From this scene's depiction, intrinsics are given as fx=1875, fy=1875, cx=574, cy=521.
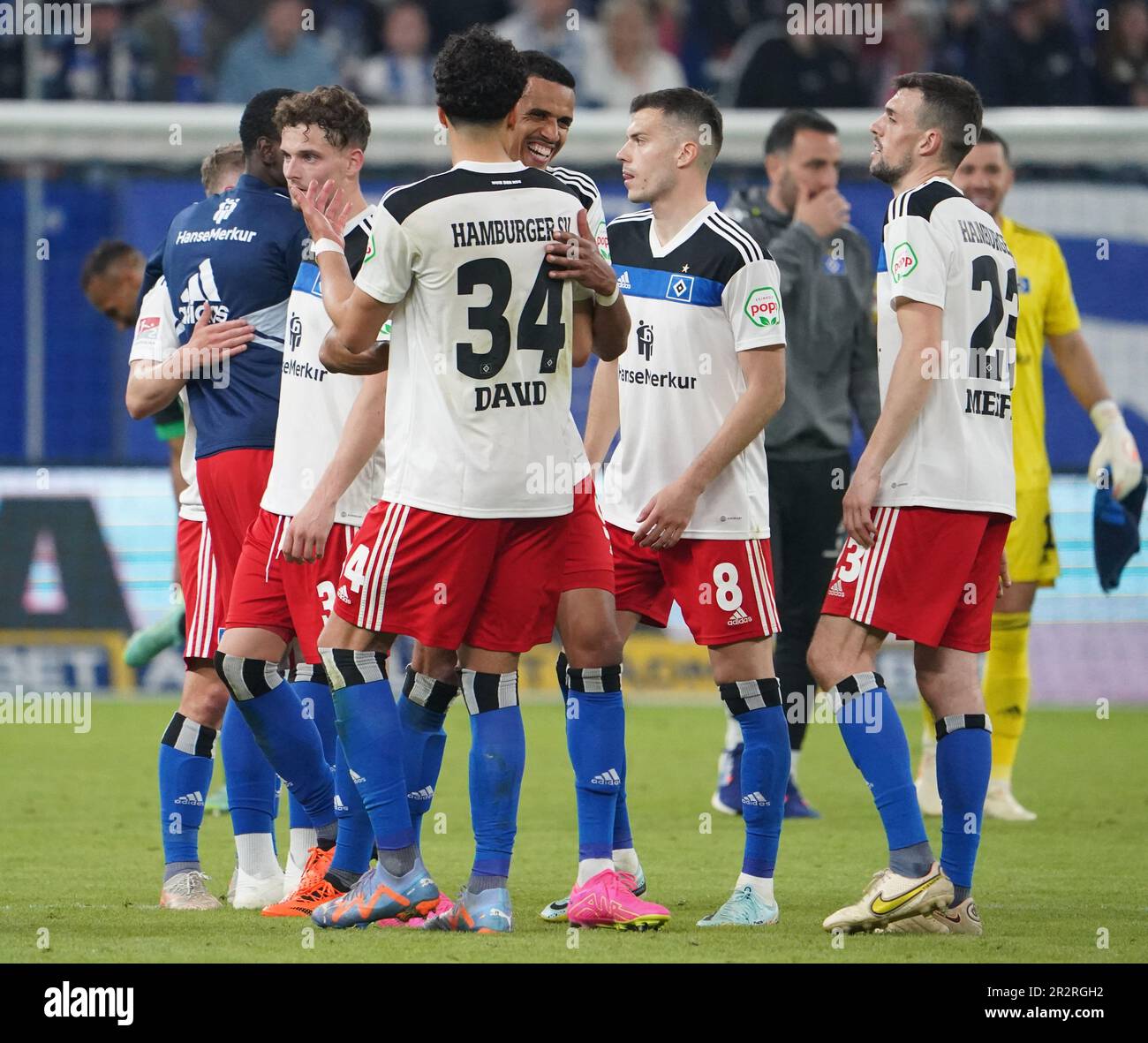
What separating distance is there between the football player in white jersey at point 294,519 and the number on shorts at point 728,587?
102cm

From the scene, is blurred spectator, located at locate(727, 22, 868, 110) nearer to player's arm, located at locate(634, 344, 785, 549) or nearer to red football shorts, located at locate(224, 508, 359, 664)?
player's arm, located at locate(634, 344, 785, 549)

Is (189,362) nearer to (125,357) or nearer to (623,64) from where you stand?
(125,357)

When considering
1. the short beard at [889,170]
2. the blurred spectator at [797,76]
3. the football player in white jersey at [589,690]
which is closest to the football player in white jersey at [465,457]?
the football player in white jersey at [589,690]

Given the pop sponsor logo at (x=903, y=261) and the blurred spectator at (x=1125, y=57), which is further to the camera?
the blurred spectator at (x=1125, y=57)

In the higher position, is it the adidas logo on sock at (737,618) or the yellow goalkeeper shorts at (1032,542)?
the yellow goalkeeper shorts at (1032,542)

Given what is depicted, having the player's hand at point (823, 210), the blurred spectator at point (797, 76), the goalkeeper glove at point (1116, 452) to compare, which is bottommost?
the goalkeeper glove at point (1116, 452)

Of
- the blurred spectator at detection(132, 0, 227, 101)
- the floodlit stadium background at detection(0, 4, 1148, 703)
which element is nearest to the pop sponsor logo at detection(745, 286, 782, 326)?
the floodlit stadium background at detection(0, 4, 1148, 703)

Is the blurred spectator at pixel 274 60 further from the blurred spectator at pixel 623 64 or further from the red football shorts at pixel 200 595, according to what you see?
the red football shorts at pixel 200 595

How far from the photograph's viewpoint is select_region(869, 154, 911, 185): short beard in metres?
5.25

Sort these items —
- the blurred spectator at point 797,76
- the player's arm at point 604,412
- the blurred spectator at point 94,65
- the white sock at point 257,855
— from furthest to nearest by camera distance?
the blurred spectator at point 94,65, the blurred spectator at point 797,76, the player's arm at point 604,412, the white sock at point 257,855

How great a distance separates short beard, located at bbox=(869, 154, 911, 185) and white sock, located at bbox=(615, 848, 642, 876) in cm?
211

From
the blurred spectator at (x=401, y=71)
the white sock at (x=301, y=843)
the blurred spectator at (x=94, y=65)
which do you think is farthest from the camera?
the blurred spectator at (x=401, y=71)

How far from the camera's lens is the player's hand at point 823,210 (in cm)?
776

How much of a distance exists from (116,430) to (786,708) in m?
7.45
